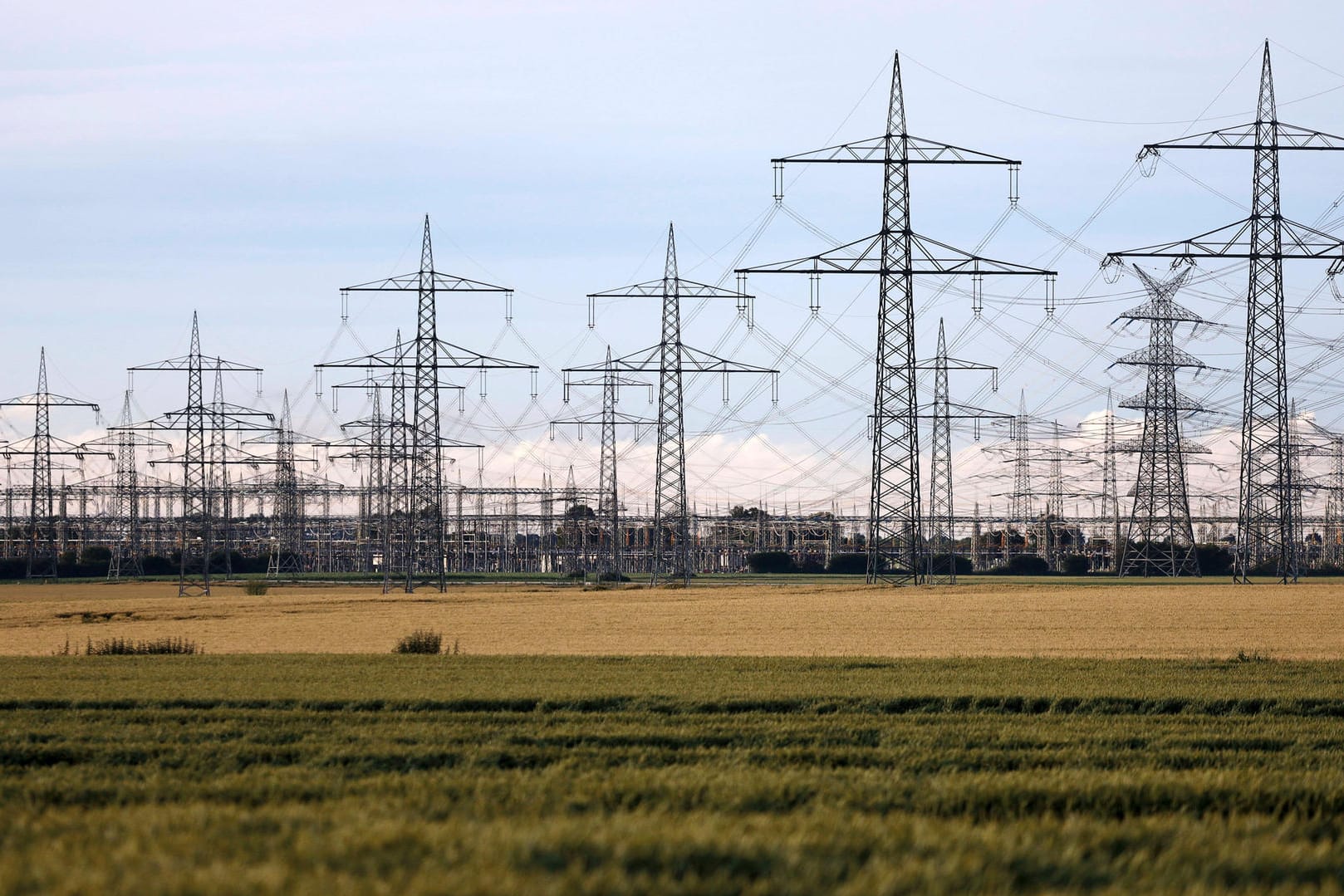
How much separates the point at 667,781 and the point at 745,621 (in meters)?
33.7

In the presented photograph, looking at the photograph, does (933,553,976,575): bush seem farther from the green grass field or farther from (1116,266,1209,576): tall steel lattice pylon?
the green grass field

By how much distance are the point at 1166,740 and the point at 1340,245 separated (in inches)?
2073

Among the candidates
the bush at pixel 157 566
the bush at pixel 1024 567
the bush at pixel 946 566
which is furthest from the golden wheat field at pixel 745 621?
the bush at pixel 1024 567

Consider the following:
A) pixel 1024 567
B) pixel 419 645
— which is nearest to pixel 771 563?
pixel 1024 567

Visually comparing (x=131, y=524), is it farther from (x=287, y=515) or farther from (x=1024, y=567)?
(x=1024, y=567)

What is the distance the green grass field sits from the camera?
22.1ft

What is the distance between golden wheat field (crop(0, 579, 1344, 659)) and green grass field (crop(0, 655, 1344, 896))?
9.65 m

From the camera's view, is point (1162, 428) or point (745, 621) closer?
point (745, 621)

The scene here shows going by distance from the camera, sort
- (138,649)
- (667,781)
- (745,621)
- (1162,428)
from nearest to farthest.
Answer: (667,781)
(138,649)
(745,621)
(1162,428)

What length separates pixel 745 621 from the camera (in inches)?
1737

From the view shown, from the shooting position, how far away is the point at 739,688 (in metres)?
20.0

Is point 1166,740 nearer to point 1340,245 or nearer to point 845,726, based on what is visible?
point 845,726

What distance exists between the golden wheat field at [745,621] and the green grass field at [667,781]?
9647 millimetres

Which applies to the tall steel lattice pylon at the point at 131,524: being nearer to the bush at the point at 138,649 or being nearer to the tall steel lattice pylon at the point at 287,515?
the tall steel lattice pylon at the point at 287,515
